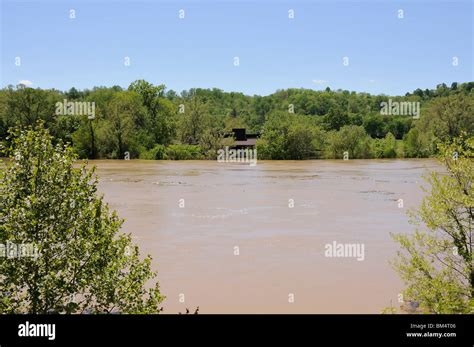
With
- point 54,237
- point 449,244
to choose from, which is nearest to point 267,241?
point 449,244

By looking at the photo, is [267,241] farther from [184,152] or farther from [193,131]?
[193,131]

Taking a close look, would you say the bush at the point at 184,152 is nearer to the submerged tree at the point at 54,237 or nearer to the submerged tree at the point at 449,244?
the submerged tree at the point at 449,244

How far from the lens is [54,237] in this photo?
554 cm

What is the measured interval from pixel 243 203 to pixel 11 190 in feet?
63.7

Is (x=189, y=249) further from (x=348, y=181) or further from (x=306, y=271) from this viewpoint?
(x=348, y=181)

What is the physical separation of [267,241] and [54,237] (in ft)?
35.9

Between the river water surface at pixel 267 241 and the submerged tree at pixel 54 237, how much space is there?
4.37 m

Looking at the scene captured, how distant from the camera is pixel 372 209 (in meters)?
22.9

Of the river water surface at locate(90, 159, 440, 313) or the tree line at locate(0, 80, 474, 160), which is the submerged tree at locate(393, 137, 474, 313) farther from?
the tree line at locate(0, 80, 474, 160)

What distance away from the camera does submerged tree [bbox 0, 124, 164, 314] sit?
538 cm

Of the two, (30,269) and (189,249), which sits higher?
(30,269)

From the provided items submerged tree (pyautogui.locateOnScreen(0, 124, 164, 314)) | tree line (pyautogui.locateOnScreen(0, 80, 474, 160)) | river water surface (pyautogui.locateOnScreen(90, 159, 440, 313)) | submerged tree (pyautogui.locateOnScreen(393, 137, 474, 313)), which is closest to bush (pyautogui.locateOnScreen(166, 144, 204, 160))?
tree line (pyautogui.locateOnScreen(0, 80, 474, 160))

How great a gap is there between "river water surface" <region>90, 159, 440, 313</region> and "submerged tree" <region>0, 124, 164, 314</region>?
14.3 feet
